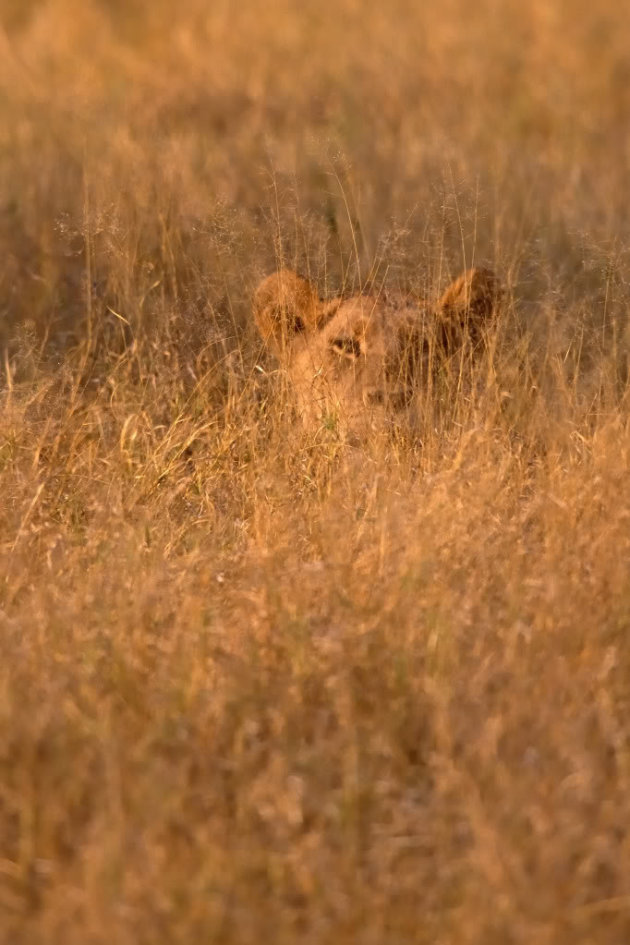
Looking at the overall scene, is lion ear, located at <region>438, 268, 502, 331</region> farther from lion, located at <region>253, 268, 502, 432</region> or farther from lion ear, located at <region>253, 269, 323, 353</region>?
Result: lion ear, located at <region>253, 269, 323, 353</region>

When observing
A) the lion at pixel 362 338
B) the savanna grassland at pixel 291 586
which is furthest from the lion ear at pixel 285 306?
the savanna grassland at pixel 291 586

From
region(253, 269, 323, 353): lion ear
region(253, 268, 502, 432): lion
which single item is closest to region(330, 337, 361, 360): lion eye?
region(253, 268, 502, 432): lion

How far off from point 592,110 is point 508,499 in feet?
21.1

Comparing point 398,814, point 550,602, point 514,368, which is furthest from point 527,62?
point 398,814

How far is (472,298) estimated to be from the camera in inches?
207

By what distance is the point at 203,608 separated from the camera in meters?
3.72

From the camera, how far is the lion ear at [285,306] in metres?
5.25

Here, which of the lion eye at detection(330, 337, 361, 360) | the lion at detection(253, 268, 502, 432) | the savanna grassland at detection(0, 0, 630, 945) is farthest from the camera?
the lion eye at detection(330, 337, 361, 360)

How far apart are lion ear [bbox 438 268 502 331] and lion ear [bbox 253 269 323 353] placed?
0.47m

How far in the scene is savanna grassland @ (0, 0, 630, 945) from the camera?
2.82 metres

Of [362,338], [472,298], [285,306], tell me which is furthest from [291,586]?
[472,298]

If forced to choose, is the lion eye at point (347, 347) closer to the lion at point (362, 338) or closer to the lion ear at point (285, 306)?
the lion at point (362, 338)

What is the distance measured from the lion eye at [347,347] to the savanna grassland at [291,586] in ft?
0.85

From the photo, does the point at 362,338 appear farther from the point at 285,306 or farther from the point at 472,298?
the point at 472,298
